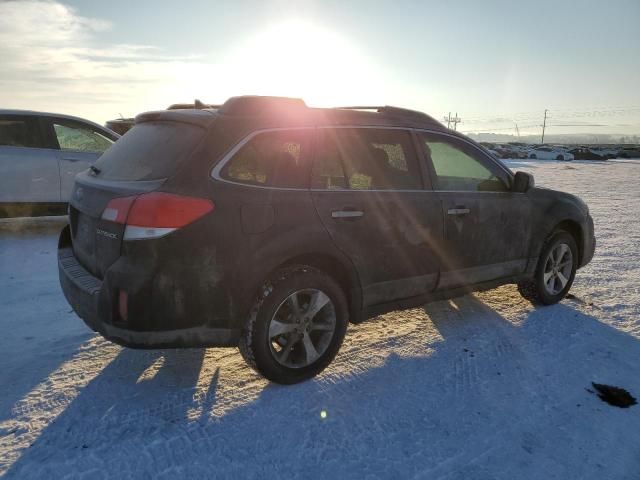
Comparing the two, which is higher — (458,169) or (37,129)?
(37,129)

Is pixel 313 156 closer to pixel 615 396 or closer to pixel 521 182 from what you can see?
pixel 521 182

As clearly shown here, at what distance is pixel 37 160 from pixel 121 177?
520 centimetres

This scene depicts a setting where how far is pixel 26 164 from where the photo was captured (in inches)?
269

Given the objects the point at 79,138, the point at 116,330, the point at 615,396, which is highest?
the point at 79,138

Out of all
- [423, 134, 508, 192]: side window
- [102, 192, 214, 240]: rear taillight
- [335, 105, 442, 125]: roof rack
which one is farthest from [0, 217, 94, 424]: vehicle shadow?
[423, 134, 508, 192]: side window

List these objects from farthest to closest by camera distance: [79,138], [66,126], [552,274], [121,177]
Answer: [79,138] < [66,126] < [552,274] < [121,177]

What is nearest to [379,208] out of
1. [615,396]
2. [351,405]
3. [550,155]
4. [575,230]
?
[351,405]

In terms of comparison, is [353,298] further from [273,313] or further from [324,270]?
[273,313]

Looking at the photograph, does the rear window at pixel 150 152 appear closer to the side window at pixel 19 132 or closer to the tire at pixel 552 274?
the tire at pixel 552 274

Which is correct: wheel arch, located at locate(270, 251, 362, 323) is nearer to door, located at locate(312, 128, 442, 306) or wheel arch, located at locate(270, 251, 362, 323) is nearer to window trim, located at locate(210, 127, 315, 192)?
door, located at locate(312, 128, 442, 306)

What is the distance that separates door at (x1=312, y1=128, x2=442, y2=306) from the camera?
9.88ft

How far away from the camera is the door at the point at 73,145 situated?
23.1ft

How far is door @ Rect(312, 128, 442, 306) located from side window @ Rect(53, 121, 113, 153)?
5.78 metres

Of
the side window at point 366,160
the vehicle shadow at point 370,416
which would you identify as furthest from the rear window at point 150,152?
the vehicle shadow at point 370,416
